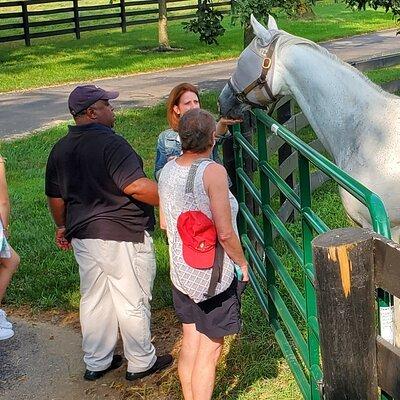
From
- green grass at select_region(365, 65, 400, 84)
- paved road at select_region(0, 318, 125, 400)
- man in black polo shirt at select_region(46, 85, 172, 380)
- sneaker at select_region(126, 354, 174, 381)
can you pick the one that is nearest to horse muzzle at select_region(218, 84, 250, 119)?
man in black polo shirt at select_region(46, 85, 172, 380)

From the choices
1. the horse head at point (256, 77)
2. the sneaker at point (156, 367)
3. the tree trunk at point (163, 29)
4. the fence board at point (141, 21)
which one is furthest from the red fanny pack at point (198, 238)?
the fence board at point (141, 21)

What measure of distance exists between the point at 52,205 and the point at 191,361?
135cm

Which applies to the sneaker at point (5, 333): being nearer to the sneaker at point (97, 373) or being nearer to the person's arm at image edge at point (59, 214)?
the sneaker at point (97, 373)

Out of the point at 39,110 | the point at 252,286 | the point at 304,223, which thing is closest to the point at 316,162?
the point at 304,223

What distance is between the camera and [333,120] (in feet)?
14.3

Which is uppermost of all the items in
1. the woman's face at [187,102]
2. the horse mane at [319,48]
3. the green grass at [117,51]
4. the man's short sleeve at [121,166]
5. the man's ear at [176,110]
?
the horse mane at [319,48]

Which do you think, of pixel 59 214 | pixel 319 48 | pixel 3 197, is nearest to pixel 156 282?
pixel 59 214

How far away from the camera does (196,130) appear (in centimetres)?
344

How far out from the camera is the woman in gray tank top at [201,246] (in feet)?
11.2

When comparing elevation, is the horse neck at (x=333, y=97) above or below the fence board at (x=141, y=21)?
above

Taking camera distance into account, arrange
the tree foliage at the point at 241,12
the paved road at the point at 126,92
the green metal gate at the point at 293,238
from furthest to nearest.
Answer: the paved road at the point at 126,92 → the tree foliage at the point at 241,12 → the green metal gate at the point at 293,238

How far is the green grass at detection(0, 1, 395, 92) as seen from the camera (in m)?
19.4

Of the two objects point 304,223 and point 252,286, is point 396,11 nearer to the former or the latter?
point 252,286

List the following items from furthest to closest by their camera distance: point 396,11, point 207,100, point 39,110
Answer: point 39,110 → point 207,100 → point 396,11
